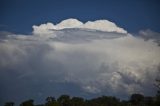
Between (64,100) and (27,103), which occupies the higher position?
(64,100)

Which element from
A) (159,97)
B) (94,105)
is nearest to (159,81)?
(159,97)

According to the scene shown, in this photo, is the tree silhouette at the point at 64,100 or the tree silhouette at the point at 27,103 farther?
the tree silhouette at the point at 27,103

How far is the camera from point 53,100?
140250mm

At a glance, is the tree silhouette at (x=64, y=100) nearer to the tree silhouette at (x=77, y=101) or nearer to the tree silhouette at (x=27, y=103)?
the tree silhouette at (x=77, y=101)

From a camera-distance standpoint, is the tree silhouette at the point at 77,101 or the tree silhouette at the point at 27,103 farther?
the tree silhouette at the point at 27,103

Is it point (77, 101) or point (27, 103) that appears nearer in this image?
point (27, 103)

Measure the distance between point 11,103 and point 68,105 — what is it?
2509 cm

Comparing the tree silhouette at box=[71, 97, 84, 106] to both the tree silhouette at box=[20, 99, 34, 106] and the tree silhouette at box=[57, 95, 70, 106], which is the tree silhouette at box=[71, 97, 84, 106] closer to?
the tree silhouette at box=[57, 95, 70, 106]

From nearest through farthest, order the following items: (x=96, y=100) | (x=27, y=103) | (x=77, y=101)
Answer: (x=27, y=103), (x=77, y=101), (x=96, y=100)

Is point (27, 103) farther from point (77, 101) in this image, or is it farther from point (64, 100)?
point (77, 101)

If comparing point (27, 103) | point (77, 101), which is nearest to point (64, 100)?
point (77, 101)

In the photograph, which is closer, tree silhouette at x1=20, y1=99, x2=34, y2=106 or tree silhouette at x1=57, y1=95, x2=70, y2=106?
tree silhouette at x1=57, y1=95, x2=70, y2=106

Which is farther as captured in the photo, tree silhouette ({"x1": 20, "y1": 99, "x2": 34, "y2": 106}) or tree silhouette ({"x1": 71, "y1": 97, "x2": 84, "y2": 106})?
tree silhouette ({"x1": 20, "y1": 99, "x2": 34, "y2": 106})

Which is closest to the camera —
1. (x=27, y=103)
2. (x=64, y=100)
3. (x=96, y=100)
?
(x=64, y=100)
